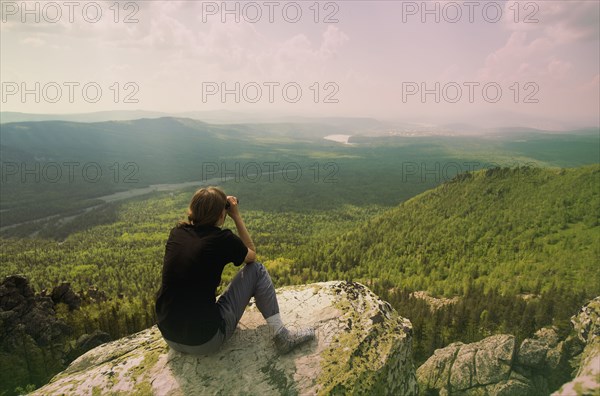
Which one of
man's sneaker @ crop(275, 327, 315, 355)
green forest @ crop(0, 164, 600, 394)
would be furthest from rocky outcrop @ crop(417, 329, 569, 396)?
man's sneaker @ crop(275, 327, 315, 355)

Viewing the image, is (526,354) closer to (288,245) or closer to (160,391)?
(160,391)

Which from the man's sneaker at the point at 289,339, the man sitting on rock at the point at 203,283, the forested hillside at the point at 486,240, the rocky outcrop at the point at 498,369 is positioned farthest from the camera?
the forested hillside at the point at 486,240

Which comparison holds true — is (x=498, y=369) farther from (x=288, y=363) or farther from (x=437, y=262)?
(x=437, y=262)

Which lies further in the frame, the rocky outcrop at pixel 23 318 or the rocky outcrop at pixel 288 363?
the rocky outcrop at pixel 23 318

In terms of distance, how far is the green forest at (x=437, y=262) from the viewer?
3122 cm

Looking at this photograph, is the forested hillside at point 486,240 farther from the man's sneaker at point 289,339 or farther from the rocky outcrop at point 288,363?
the man's sneaker at point 289,339

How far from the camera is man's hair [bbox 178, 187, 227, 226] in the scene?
7.64 m

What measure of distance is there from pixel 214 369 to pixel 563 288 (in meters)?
49.3

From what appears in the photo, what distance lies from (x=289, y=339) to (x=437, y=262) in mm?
59789

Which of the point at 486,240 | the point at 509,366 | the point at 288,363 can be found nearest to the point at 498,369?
the point at 509,366

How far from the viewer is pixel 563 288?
4300 centimetres

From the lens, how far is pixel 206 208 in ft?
25.1

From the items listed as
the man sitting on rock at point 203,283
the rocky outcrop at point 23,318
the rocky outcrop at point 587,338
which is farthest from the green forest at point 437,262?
the man sitting on rock at point 203,283

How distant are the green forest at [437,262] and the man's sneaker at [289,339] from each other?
12539mm
